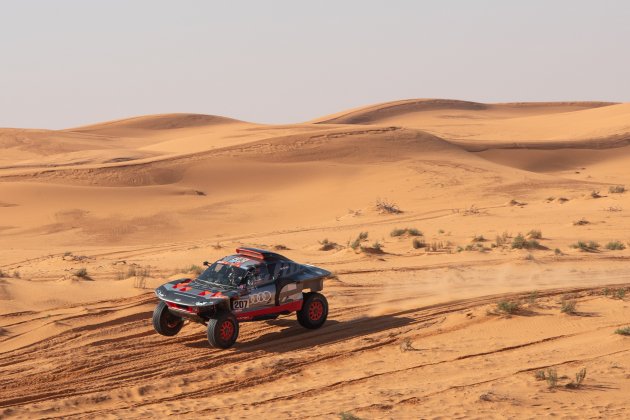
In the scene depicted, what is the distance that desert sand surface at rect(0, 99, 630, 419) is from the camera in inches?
454

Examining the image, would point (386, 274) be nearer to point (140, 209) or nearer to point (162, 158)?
point (140, 209)

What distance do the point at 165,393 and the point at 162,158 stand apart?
3542cm

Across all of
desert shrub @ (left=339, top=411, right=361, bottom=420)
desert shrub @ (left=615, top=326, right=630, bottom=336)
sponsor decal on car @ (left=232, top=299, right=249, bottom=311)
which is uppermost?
sponsor decal on car @ (left=232, top=299, right=249, bottom=311)

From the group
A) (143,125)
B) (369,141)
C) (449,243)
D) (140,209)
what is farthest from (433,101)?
(449,243)

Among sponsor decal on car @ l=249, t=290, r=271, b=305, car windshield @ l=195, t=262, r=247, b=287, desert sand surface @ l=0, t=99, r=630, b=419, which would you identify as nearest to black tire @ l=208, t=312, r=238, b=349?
desert sand surface @ l=0, t=99, r=630, b=419

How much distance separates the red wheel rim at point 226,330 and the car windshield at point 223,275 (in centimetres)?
81

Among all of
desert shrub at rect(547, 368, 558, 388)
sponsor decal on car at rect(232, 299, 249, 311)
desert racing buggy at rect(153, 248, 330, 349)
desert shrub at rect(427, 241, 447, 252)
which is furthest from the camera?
desert shrub at rect(427, 241, 447, 252)

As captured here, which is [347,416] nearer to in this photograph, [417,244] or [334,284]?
[334,284]

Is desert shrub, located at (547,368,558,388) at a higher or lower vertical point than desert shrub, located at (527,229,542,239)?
lower

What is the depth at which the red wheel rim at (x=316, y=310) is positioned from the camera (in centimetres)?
1501

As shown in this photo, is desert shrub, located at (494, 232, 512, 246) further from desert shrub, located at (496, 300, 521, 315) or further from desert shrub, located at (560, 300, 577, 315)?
desert shrub, located at (496, 300, 521, 315)

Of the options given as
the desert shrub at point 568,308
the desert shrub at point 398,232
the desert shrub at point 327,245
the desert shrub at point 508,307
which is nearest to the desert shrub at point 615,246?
the desert shrub at point 398,232

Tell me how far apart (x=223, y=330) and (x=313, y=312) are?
1.96m

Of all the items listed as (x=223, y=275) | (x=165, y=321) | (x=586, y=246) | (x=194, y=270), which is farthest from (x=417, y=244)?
(x=165, y=321)
